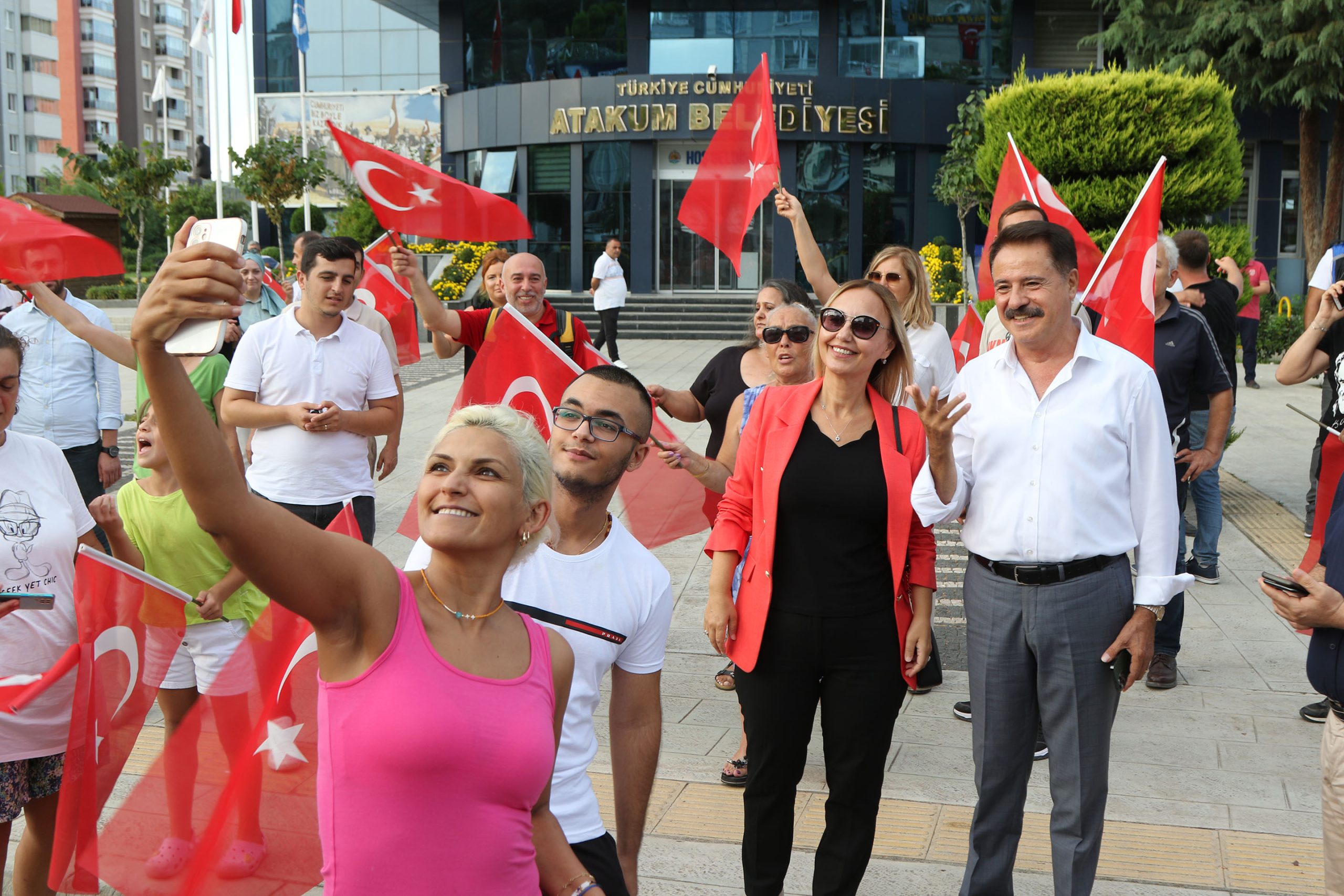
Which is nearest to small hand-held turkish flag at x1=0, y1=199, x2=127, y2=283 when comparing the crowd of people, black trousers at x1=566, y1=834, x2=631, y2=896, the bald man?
the crowd of people

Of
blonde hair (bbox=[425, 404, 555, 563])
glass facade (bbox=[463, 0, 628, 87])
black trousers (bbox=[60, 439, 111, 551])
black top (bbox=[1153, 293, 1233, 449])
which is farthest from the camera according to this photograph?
glass facade (bbox=[463, 0, 628, 87])

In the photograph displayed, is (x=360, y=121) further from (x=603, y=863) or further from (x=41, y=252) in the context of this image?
(x=603, y=863)

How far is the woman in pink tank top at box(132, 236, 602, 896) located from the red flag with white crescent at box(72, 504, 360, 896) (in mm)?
1369

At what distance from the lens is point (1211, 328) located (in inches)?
303

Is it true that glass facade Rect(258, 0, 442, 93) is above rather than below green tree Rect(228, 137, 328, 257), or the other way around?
above

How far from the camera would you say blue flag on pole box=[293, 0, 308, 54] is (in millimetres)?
34250

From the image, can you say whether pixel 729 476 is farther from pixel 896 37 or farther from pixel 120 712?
pixel 896 37

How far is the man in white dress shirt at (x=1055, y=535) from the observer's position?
11.5 feet

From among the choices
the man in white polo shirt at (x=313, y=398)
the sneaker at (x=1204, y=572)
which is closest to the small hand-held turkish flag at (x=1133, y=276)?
the sneaker at (x=1204, y=572)

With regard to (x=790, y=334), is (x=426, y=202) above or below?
above

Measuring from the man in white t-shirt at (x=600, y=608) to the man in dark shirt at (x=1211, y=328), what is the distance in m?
5.64

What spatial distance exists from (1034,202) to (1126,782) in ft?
9.95

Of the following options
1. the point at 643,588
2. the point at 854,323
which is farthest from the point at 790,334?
the point at 643,588

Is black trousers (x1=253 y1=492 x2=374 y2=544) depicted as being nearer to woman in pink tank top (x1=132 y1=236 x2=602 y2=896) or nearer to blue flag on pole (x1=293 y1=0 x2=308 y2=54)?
woman in pink tank top (x1=132 y1=236 x2=602 y2=896)
